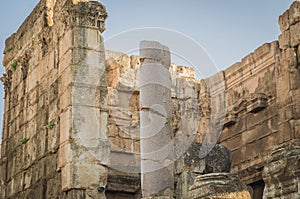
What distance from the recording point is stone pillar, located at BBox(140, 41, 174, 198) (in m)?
11.2

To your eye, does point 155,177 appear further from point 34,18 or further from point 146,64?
point 34,18

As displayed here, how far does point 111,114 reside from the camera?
1605 cm

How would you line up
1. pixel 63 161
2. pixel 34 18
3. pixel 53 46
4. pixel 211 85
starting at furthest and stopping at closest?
pixel 211 85 → pixel 34 18 → pixel 53 46 → pixel 63 161

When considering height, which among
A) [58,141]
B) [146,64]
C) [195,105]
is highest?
[195,105]

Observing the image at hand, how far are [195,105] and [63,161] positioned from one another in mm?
8415

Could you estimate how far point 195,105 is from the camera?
18.9m

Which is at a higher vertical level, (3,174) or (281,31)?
(281,31)

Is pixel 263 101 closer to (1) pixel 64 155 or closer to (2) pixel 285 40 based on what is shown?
(2) pixel 285 40

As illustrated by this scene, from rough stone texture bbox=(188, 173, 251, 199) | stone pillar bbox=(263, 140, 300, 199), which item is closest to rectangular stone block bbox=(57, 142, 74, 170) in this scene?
rough stone texture bbox=(188, 173, 251, 199)

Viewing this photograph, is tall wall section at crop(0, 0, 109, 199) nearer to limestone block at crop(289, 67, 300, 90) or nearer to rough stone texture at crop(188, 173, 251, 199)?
rough stone texture at crop(188, 173, 251, 199)

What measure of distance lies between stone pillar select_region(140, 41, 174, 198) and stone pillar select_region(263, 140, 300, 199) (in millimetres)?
5586

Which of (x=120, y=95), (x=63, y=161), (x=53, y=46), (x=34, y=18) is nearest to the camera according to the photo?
(x=63, y=161)

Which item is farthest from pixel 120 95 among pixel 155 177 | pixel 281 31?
pixel 155 177

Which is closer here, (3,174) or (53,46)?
(53,46)
